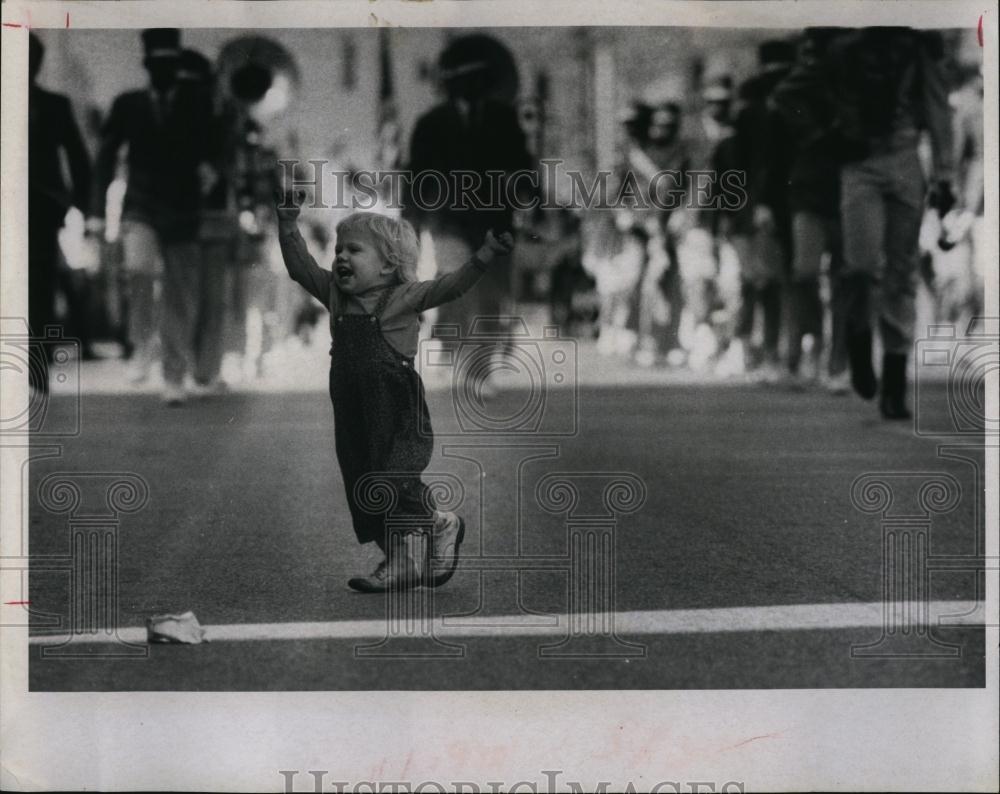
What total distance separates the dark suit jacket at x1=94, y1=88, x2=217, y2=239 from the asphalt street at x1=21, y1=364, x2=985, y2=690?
333mm

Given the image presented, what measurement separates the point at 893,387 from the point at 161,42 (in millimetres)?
1438

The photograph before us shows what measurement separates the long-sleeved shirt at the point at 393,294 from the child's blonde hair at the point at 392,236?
3 centimetres

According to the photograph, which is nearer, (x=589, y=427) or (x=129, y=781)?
(x=129, y=781)

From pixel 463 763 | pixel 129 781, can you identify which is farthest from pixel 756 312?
pixel 129 781

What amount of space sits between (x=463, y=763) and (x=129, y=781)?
525mm

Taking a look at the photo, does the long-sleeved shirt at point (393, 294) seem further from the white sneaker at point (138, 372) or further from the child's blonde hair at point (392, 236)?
the white sneaker at point (138, 372)

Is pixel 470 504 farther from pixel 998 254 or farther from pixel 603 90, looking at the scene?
pixel 998 254

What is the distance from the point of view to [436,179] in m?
2.66

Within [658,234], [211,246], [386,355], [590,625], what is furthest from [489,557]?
[211,246]

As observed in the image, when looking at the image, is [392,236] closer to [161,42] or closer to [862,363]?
[161,42]

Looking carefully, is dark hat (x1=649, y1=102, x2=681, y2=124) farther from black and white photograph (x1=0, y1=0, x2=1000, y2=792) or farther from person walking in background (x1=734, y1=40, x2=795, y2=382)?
person walking in background (x1=734, y1=40, x2=795, y2=382)

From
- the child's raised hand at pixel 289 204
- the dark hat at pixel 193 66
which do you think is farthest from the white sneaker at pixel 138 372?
the dark hat at pixel 193 66

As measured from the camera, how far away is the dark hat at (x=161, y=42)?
269 centimetres

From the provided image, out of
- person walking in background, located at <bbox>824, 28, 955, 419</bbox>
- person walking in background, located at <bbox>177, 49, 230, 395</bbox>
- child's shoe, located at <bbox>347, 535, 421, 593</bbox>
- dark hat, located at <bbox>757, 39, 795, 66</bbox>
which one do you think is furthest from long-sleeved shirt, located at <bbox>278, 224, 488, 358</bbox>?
person walking in background, located at <bbox>824, 28, 955, 419</bbox>
